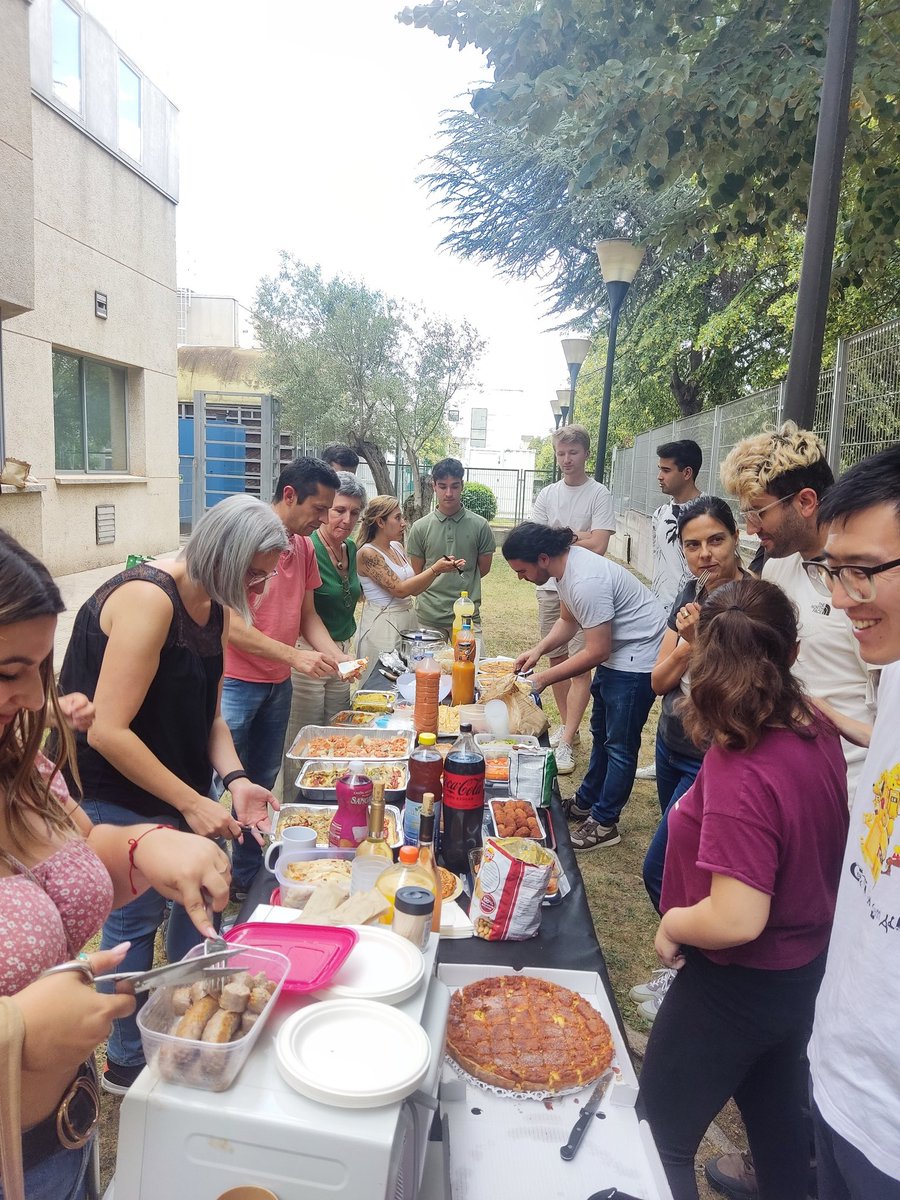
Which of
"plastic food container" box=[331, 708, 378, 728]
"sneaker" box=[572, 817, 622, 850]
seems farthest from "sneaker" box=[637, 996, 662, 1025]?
"plastic food container" box=[331, 708, 378, 728]

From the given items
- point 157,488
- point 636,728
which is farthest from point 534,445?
point 636,728

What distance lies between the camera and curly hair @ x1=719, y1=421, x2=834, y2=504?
7.85ft

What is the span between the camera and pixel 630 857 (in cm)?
410

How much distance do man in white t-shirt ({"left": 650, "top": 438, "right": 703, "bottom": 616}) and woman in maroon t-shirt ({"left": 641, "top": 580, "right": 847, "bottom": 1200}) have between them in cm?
313

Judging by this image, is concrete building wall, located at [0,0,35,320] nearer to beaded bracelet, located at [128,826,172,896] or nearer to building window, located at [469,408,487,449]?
beaded bracelet, located at [128,826,172,896]

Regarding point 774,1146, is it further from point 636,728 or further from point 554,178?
point 554,178

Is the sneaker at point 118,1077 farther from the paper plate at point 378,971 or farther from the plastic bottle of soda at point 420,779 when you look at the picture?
the paper plate at point 378,971

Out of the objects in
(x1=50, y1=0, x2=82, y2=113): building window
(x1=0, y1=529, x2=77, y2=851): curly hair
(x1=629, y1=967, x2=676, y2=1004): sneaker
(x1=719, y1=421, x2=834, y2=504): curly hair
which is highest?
(x1=50, y1=0, x2=82, y2=113): building window

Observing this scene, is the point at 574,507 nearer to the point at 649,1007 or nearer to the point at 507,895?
the point at 649,1007

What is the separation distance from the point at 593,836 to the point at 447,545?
2285mm

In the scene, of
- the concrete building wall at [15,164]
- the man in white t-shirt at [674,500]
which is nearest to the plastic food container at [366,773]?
the man in white t-shirt at [674,500]

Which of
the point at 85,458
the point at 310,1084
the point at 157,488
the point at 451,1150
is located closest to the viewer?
the point at 310,1084

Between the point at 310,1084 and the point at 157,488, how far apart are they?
40.8 ft

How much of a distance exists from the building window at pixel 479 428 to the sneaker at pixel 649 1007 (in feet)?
190
